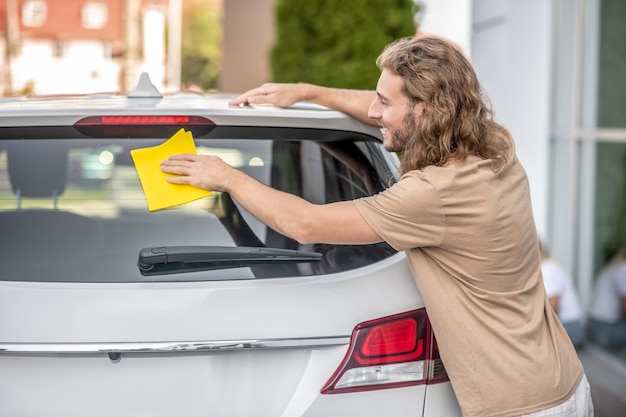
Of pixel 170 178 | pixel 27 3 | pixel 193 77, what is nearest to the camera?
pixel 170 178

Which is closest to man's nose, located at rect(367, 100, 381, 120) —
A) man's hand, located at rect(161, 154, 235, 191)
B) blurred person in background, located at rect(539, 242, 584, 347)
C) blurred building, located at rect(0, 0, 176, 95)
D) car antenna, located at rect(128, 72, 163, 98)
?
man's hand, located at rect(161, 154, 235, 191)

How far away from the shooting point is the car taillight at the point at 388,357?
2.70 metres

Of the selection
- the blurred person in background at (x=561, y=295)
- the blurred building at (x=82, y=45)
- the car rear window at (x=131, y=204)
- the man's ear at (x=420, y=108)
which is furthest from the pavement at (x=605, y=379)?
the man's ear at (x=420, y=108)

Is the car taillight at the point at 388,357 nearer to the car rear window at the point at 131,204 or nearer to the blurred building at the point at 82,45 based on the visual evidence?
the car rear window at the point at 131,204

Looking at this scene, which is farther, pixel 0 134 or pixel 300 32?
pixel 300 32

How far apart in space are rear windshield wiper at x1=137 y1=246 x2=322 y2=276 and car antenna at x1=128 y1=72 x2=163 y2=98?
66 centimetres

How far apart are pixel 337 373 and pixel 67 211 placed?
0.92 meters

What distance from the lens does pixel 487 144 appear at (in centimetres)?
288

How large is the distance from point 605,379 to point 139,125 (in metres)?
4.84

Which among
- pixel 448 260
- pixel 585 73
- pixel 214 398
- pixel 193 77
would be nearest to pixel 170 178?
pixel 214 398

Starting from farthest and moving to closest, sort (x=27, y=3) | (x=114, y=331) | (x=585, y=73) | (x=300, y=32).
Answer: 1. (x=27, y=3)
2. (x=300, y=32)
3. (x=585, y=73)
4. (x=114, y=331)

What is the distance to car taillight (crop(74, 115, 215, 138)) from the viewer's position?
2896 mm

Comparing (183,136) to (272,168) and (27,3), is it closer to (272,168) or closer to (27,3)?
(272,168)

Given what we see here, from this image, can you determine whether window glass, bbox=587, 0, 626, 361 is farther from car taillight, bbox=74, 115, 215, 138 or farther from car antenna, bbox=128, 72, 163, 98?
car taillight, bbox=74, 115, 215, 138
